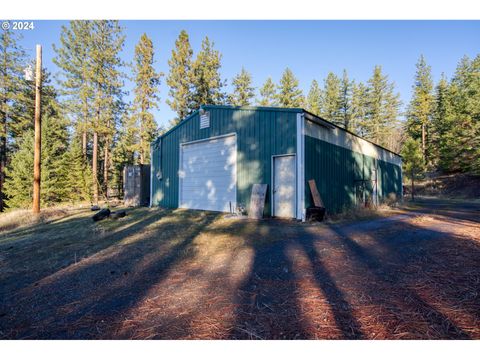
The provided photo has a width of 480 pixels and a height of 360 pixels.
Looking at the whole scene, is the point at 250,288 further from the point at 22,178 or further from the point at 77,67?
the point at 22,178

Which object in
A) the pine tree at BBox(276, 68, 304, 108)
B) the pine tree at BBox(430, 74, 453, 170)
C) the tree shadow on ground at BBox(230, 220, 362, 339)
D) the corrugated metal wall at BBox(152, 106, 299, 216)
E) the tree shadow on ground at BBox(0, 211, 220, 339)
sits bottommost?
the tree shadow on ground at BBox(0, 211, 220, 339)

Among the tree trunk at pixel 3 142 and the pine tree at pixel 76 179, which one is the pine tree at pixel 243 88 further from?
the tree trunk at pixel 3 142

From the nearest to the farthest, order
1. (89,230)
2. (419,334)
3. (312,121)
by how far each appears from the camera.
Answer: (419,334) → (89,230) → (312,121)

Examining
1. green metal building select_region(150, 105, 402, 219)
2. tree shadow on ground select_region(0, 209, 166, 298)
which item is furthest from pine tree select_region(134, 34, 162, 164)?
tree shadow on ground select_region(0, 209, 166, 298)

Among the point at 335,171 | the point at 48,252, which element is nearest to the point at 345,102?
the point at 335,171

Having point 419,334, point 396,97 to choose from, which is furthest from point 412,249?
point 396,97

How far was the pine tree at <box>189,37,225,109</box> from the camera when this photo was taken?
958 inches

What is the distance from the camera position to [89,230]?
7.29 metres

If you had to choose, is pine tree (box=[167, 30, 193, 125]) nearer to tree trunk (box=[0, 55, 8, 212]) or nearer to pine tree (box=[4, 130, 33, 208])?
pine tree (box=[4, 130, 33, 208])

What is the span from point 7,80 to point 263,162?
26.3 m

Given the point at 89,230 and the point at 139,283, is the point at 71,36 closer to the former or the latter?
the point at 89,230

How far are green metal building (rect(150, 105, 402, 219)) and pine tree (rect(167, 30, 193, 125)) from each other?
37.1ft

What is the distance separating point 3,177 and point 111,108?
39.1ft

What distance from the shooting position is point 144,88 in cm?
2267
